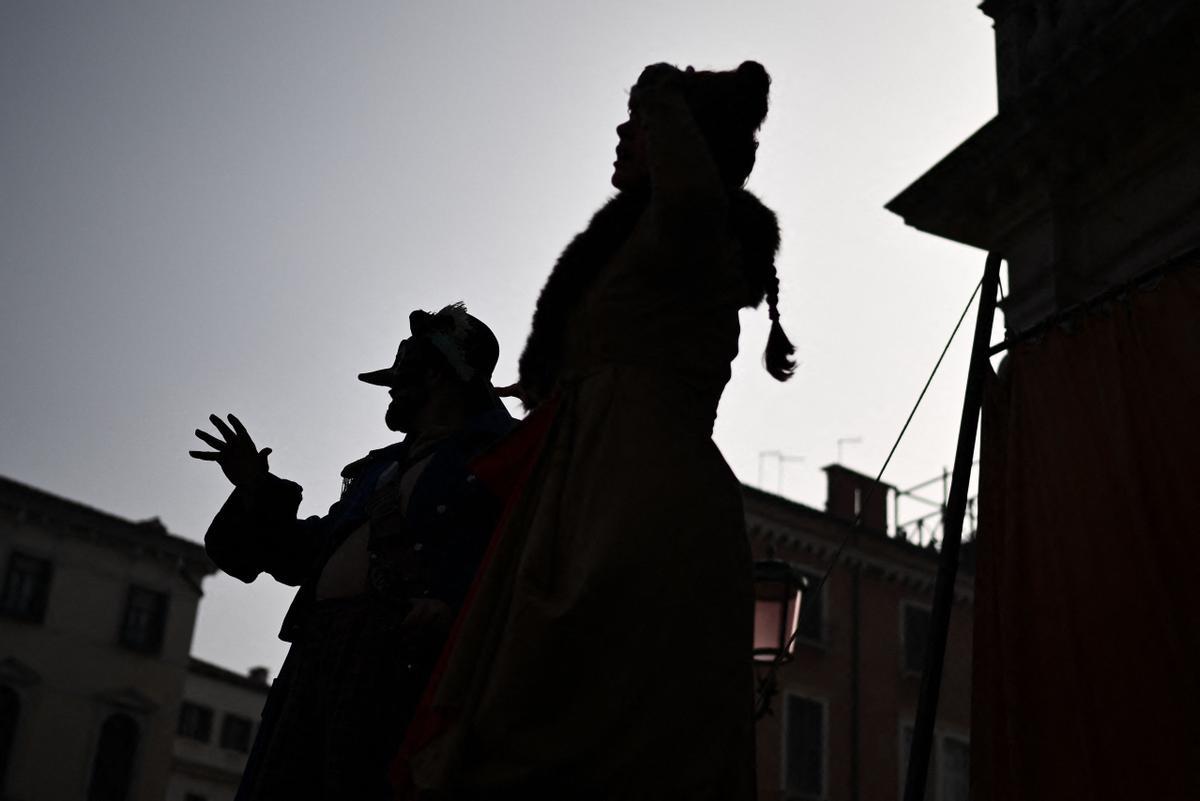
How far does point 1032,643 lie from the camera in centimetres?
458

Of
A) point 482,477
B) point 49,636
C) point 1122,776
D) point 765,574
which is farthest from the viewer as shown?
point 49,636

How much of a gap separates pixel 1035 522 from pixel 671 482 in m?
2.43

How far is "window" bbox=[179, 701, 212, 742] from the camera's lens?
47.2m

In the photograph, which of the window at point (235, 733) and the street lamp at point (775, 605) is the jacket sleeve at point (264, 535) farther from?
the window at point (235, 733)

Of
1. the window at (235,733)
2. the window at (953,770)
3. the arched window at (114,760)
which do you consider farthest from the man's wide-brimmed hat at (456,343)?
the window at (235,733)

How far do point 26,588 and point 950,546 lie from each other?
35.9 metres

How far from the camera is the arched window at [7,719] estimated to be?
115 feet

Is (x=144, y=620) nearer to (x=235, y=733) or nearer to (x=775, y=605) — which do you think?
(x=235, y=733)

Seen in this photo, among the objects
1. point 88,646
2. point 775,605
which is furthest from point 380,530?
point 88,646

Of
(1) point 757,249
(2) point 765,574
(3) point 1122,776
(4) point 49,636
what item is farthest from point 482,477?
(4) point 49,636

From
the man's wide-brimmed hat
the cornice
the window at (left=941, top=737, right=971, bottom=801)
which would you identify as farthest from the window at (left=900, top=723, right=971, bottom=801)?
the man's wide-brimmed hat

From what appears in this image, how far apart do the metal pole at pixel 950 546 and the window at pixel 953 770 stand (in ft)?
93.4

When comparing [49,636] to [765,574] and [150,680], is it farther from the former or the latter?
[765,574]

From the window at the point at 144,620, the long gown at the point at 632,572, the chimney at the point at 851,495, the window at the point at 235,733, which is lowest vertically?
the long gown at the point at 632,572
